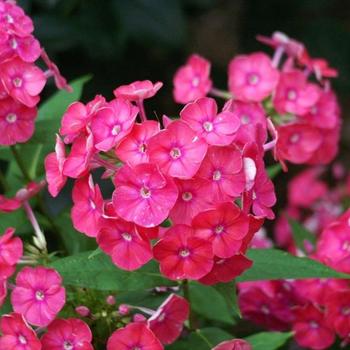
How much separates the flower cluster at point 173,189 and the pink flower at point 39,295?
0.34ft

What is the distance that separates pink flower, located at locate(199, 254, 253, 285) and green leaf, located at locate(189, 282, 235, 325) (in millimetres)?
429

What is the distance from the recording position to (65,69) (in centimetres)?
295

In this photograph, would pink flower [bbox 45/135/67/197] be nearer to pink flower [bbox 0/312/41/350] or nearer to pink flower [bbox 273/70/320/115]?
pink flower [bbox 0/312/41/350]

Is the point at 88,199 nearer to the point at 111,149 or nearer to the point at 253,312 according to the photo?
the point at 111,149

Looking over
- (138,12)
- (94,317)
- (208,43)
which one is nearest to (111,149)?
(94,317)

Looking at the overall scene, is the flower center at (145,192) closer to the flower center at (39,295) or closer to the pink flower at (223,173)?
the pink flower at (223,173)

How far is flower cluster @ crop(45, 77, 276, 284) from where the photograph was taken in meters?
1.47

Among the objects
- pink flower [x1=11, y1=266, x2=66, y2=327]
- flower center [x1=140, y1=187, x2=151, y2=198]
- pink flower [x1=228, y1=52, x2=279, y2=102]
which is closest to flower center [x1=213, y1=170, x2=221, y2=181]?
flower center [x1=140, y1=187, x2=151, y2=198]

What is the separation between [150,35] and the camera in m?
2.84

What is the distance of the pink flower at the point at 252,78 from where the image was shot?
2129 mm

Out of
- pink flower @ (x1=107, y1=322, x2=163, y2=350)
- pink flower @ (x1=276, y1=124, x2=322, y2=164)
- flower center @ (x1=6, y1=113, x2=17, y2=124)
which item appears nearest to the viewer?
pink flower @ (x1=107, y1=322, x2=163, y2=350)

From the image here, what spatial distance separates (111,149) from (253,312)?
692 mm

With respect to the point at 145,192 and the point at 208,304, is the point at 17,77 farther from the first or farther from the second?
the point at 208,304

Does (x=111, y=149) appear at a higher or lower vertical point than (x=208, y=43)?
higher
